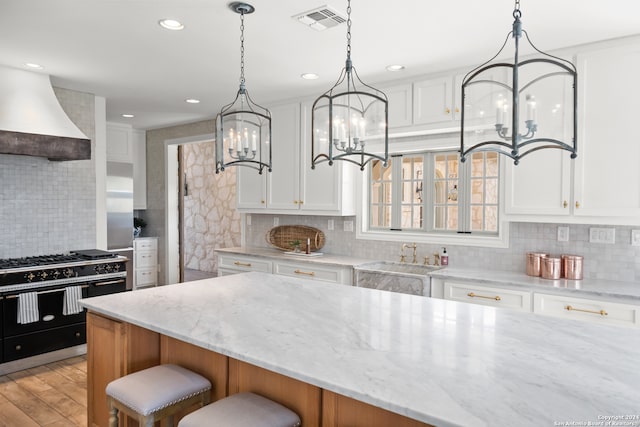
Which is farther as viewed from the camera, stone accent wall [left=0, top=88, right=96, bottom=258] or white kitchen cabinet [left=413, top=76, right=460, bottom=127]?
stone accent wall [left=0, top=88, right=96, bottom=258]

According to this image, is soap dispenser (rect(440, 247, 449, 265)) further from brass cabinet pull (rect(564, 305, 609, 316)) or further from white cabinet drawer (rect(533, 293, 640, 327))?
brass cabinet pull (rect(564, 305, 609, 316))

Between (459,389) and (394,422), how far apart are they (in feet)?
1.04

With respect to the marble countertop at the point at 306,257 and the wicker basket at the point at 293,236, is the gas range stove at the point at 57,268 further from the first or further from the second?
the wicker basket at the point at 293,236

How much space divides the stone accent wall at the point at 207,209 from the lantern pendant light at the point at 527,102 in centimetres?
623

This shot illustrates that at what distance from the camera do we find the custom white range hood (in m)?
3.50

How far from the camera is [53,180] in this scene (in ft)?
14.2

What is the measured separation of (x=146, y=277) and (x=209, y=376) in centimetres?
484

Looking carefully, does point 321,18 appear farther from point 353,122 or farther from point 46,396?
point 46,396

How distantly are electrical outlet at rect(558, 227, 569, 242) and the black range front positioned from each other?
3796 mm

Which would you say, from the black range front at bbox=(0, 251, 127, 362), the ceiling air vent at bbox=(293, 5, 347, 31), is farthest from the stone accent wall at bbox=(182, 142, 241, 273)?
the ceiling air vent at bbox=(293, 5, 347, 31)

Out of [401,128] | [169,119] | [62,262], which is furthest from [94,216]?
[401,128]

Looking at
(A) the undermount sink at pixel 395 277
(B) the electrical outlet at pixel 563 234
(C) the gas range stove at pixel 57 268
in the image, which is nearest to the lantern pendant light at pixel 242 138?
(A) the undermount sink at pixel 395 277

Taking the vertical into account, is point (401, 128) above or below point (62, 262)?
above

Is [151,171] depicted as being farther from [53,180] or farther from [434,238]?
[434,238]
